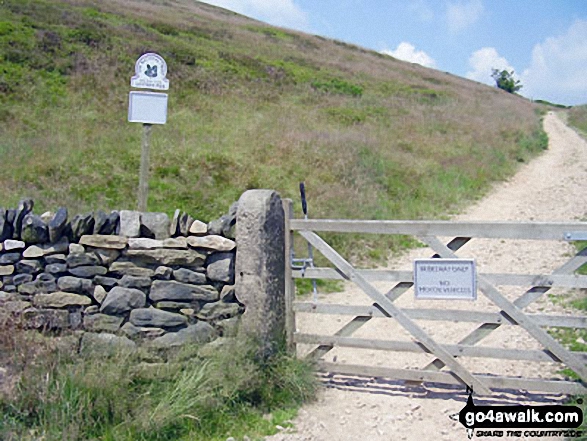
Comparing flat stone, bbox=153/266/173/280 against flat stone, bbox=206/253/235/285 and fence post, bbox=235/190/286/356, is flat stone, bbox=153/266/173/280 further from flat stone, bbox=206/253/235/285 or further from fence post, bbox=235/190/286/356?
fence post, bbox=235/190/286/356

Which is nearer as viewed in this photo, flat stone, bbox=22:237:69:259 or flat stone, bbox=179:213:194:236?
flat stone, bbox=22:237:69:259

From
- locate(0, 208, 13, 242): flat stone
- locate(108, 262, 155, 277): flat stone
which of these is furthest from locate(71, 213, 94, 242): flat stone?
locate(0, 208, 13, 242): flat stone

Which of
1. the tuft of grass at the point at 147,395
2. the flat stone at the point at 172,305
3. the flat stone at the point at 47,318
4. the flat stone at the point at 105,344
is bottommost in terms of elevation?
the tuft of grass at the point at 147,395

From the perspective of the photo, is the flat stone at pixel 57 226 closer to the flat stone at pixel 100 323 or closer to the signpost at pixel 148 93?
the flat stone at pixel 100 323

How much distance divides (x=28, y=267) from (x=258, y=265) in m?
1.95

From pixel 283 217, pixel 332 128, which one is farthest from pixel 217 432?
pixel 332 128

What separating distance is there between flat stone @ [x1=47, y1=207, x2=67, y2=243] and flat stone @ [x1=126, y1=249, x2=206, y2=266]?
585mm

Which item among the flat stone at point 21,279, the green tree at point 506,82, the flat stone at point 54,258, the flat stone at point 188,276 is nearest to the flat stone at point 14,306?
the flat stone at point 21,279

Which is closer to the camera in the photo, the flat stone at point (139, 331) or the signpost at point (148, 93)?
the flat stone at point (139, 331)

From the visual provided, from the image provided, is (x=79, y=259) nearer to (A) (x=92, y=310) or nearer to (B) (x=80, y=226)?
(B) (x=80, y=226)

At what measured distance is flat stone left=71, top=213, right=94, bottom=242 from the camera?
14.9 ft

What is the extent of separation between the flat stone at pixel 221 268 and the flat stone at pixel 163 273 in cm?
33

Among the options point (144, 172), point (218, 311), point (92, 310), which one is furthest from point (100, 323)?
point (144, 172)

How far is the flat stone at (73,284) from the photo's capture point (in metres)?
4.49
